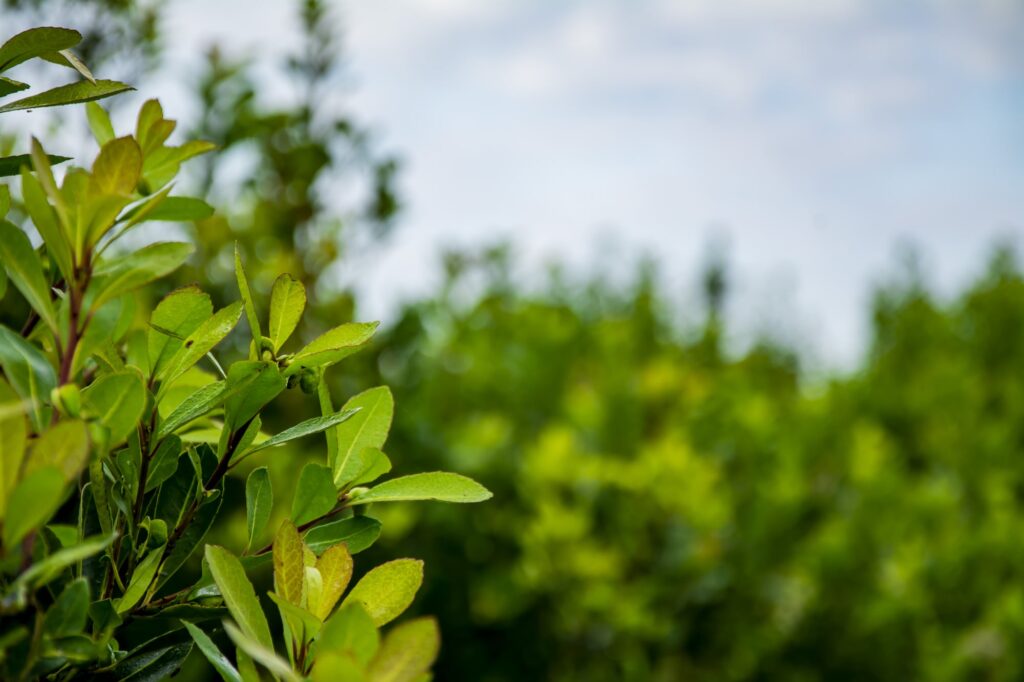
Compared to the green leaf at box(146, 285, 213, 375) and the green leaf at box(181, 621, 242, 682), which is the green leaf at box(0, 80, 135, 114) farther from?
the green leaf at box(181, 621, 242, 682)

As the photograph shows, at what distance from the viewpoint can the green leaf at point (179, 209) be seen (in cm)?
79

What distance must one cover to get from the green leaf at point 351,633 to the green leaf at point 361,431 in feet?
0.69

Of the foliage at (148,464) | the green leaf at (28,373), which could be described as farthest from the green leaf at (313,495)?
the green leaf at (28,373)

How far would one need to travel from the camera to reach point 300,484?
838mm

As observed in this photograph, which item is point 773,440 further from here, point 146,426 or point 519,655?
point 146,426

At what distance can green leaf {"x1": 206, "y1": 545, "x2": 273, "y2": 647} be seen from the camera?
2.33ft

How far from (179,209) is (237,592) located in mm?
311

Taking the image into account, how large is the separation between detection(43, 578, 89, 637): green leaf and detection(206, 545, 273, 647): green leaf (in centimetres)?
9

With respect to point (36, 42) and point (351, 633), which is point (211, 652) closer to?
point (351, 633)

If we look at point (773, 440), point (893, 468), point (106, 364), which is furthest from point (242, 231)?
point (893, 468)

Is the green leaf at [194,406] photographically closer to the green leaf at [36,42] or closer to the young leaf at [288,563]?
the young leaf at [288,563]

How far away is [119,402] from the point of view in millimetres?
710

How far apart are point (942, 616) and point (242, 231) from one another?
4720 mm

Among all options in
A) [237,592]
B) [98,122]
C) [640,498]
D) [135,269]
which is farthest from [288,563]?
[640,498]
